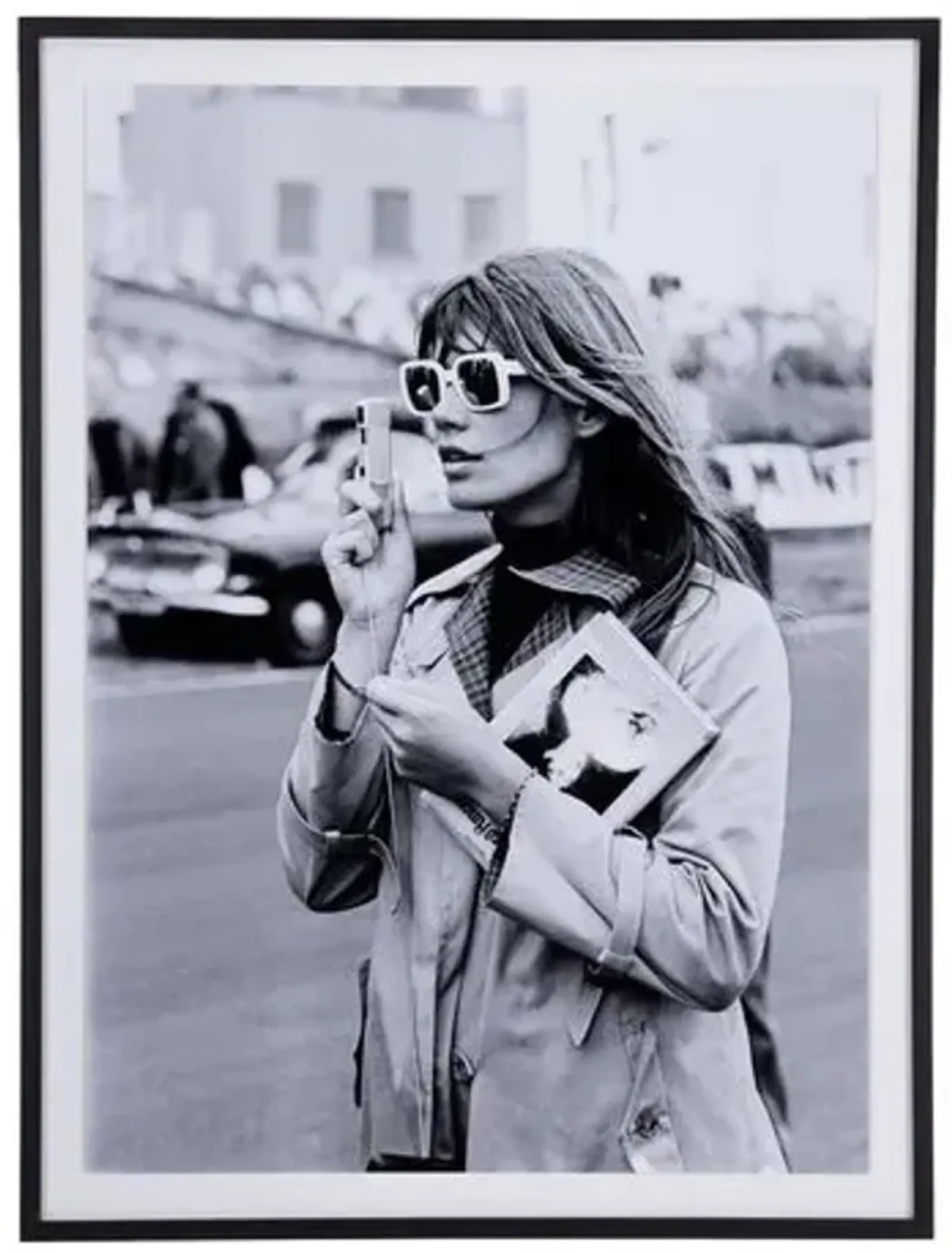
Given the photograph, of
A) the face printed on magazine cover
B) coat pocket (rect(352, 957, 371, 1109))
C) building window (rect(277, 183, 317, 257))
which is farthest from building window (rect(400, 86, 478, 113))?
coat pocket (rect(352, 957, 371, 1109))

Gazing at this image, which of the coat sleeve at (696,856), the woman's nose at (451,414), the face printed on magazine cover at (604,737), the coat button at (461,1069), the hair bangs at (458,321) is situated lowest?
the coat button at (461,1069)

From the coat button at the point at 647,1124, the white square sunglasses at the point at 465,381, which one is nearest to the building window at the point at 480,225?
the white square sunglasses at the point at 465,381

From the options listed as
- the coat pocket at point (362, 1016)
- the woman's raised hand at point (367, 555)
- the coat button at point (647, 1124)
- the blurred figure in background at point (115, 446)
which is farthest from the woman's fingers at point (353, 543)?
the coat button at point (647, 1124)

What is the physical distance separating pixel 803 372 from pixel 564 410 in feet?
0.85

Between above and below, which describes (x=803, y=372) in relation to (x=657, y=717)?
above

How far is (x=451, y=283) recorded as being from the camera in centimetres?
211

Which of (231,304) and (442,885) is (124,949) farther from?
(231,304)

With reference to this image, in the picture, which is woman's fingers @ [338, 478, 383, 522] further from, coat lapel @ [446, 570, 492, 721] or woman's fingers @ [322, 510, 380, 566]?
coat lapel @ [446, 570, 492, 721]

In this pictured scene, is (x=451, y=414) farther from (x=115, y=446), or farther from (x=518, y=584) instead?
(x=115, y=446)

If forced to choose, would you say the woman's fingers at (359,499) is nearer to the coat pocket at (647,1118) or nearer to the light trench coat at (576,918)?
the light trench coat at (576,918)

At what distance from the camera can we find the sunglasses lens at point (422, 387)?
6.91 feet

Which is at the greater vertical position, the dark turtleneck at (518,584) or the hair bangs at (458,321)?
the hair bangs at (458,321)

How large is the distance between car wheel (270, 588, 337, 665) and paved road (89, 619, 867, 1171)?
0.02 metres

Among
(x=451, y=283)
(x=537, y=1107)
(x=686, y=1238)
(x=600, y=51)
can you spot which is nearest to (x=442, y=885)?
(x=537, y=1107)
